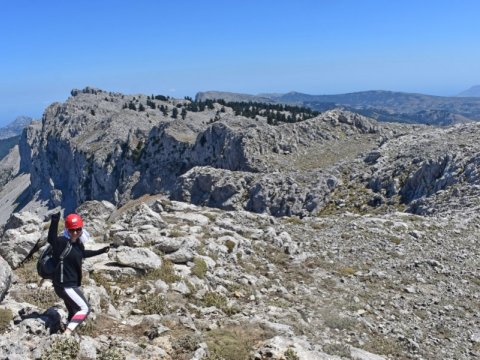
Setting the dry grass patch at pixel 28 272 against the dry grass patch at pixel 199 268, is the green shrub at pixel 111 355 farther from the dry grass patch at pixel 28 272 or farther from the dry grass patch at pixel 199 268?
the dry grass patch at pixel 199 268

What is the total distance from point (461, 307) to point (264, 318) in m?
9.09

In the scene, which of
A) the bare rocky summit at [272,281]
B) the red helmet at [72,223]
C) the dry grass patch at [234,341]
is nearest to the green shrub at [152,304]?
the bare rocky summit at [272,281]

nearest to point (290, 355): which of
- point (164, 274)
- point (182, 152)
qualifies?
point (164, 274)

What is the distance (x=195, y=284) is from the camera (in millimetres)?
16203

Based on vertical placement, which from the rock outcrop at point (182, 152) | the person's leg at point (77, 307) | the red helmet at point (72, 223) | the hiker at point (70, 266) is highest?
the red helmet at point (72, 223)

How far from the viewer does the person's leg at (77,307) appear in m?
10.9

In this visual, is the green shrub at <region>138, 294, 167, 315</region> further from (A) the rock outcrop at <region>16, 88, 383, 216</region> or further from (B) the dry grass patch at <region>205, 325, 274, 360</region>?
(A) the rock outcrop at <region>16, 88, 383, 216</region>

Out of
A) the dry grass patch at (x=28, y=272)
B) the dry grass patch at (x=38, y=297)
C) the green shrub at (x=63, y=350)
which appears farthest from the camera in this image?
the dry grass patch at (x=28, y=272)

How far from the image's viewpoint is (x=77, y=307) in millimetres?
11273

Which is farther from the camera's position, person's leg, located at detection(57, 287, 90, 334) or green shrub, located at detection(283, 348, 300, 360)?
green shrub, located at detection(283, 348, 300, 360)

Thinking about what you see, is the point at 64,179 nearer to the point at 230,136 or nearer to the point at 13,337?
the point at 230,136

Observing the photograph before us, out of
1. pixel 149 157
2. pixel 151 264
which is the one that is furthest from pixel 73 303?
pixel 149 157

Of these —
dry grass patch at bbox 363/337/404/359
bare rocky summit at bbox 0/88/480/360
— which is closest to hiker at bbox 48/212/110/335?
bare rocky summit at bbox 0/88/480/360

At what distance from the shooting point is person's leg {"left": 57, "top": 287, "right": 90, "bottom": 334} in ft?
35.8
